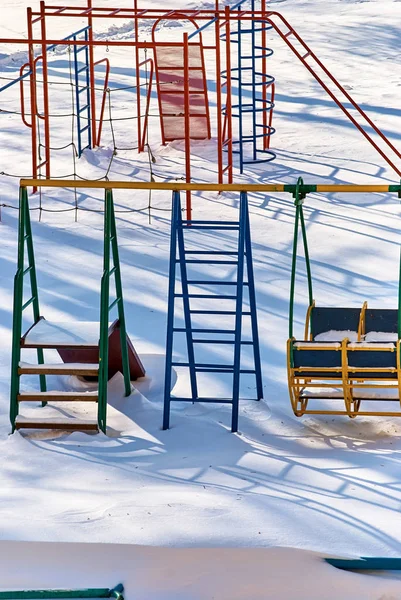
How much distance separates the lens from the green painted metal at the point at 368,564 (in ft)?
15.4

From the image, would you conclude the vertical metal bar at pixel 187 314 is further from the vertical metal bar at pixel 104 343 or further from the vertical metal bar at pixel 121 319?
the vertical metal bar at pixel 104 343

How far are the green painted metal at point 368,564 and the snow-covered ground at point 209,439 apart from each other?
5 centimetres

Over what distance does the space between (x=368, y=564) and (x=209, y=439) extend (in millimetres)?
2014

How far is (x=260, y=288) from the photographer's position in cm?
927

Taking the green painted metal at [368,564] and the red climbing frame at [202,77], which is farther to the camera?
the red climbing frame at [202,77]

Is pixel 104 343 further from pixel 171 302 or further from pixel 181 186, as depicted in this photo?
pixel 181 186

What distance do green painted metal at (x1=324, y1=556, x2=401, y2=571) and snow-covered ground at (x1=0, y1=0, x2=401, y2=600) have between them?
0.05 m

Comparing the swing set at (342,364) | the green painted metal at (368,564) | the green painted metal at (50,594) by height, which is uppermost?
the swing set at (342,364)

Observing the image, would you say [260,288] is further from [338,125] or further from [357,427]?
[338,125]

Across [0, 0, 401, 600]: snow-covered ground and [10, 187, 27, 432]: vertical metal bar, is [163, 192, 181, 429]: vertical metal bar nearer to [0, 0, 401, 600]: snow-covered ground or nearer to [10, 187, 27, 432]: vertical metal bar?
[0, 0, 401, 600]: snow-covered ground

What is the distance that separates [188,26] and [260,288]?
Result: 548 inches

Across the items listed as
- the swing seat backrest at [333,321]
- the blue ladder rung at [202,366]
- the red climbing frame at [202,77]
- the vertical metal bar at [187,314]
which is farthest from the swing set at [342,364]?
the red climbing frame at [202,77]

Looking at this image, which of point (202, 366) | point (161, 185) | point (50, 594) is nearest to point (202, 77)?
point (161, 185)

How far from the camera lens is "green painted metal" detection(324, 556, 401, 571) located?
469cm
